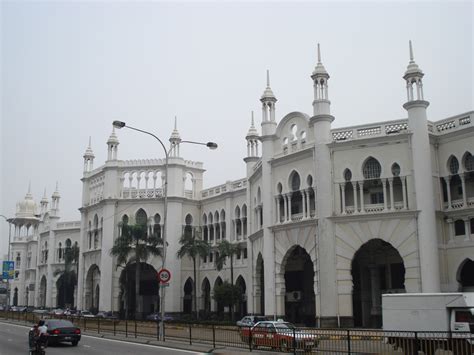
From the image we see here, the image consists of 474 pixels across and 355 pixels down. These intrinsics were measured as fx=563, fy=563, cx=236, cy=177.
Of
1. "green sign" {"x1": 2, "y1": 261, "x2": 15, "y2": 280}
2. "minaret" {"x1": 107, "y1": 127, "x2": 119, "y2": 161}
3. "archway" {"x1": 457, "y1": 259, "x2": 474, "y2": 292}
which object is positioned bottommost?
"archway" {"x1": 457, "y1": 259, "x2": 474, "y2": 292}

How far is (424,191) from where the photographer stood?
1410 inches

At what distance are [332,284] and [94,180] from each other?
41862 millimetres

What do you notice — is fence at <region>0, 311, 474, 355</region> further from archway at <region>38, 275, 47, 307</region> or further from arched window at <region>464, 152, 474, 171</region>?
archway at <region>38, 275, 47, 307</region>

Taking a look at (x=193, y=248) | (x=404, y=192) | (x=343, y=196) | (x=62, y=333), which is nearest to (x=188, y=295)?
(x=193, y=248)

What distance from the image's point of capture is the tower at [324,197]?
124 ft

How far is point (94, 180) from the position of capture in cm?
7119

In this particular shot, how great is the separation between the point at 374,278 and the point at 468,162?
11310 mm

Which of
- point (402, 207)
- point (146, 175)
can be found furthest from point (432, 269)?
point (146, 175)

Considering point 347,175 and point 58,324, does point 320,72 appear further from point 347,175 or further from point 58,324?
point 58,324

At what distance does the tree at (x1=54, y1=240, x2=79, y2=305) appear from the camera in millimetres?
76750

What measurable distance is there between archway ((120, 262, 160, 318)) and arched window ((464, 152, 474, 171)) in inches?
1591

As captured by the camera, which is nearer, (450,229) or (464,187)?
(464,187)

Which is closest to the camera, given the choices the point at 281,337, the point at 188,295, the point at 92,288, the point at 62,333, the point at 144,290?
the point at 281,337

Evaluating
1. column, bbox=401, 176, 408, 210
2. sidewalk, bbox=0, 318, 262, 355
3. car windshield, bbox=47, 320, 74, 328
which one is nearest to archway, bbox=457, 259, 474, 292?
column, bbox=401, 176, 408, 210
